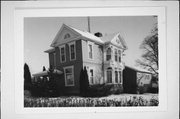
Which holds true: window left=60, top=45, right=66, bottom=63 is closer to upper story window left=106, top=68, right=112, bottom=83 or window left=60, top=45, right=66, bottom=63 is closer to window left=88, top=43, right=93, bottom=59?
window left=88, top=43, right=93, bottom=59

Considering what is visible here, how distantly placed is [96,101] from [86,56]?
453 mm

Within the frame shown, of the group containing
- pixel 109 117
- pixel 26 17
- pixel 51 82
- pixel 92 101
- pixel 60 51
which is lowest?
pixel 109 117

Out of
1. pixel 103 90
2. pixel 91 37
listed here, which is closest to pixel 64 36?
pixel 91 37

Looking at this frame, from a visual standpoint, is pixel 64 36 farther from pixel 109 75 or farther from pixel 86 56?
pixel 109 75

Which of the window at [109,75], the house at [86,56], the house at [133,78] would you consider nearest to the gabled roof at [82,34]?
the house at [86,56]

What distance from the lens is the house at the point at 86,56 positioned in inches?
91.9

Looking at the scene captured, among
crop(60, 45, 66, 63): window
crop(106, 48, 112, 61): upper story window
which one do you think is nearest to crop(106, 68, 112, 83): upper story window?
crop(106, 48, 112, 61): upper story window

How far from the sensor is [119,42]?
2326 millimetres

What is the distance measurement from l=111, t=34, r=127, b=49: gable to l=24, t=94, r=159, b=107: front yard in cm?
49

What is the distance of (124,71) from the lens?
2334mm

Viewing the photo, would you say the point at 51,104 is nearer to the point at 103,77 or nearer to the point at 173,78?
the point at 103,77

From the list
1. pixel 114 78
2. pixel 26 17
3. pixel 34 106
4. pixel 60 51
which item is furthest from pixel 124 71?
pixel 26 17

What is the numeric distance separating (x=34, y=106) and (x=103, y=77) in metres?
0.73

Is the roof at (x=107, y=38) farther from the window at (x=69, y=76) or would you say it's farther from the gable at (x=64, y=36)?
the window at (x=69, y=76)
